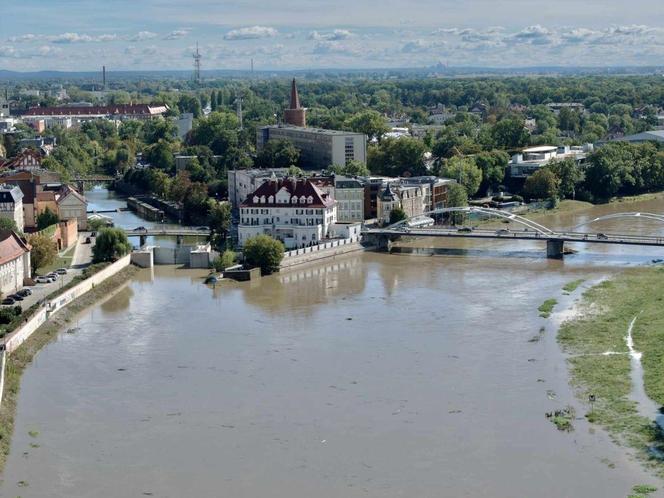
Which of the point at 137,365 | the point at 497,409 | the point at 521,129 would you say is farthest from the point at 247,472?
the point at 521,129

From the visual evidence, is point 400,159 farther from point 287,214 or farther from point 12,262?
point 12,262

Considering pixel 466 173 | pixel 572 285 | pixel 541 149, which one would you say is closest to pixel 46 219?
pixel 572 285

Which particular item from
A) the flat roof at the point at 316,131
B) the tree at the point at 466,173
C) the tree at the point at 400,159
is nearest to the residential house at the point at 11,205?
the tree at the point at 466,173

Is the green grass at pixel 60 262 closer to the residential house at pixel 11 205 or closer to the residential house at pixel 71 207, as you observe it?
the residential house at pixel 11 205

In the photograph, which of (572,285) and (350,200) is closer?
(572,285)

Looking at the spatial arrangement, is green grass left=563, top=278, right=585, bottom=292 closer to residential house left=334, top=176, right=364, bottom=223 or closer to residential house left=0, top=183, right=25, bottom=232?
residential house left=334, top=176, right=364, bottom=223

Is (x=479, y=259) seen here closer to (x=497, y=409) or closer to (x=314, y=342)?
(x=314, y=342)
